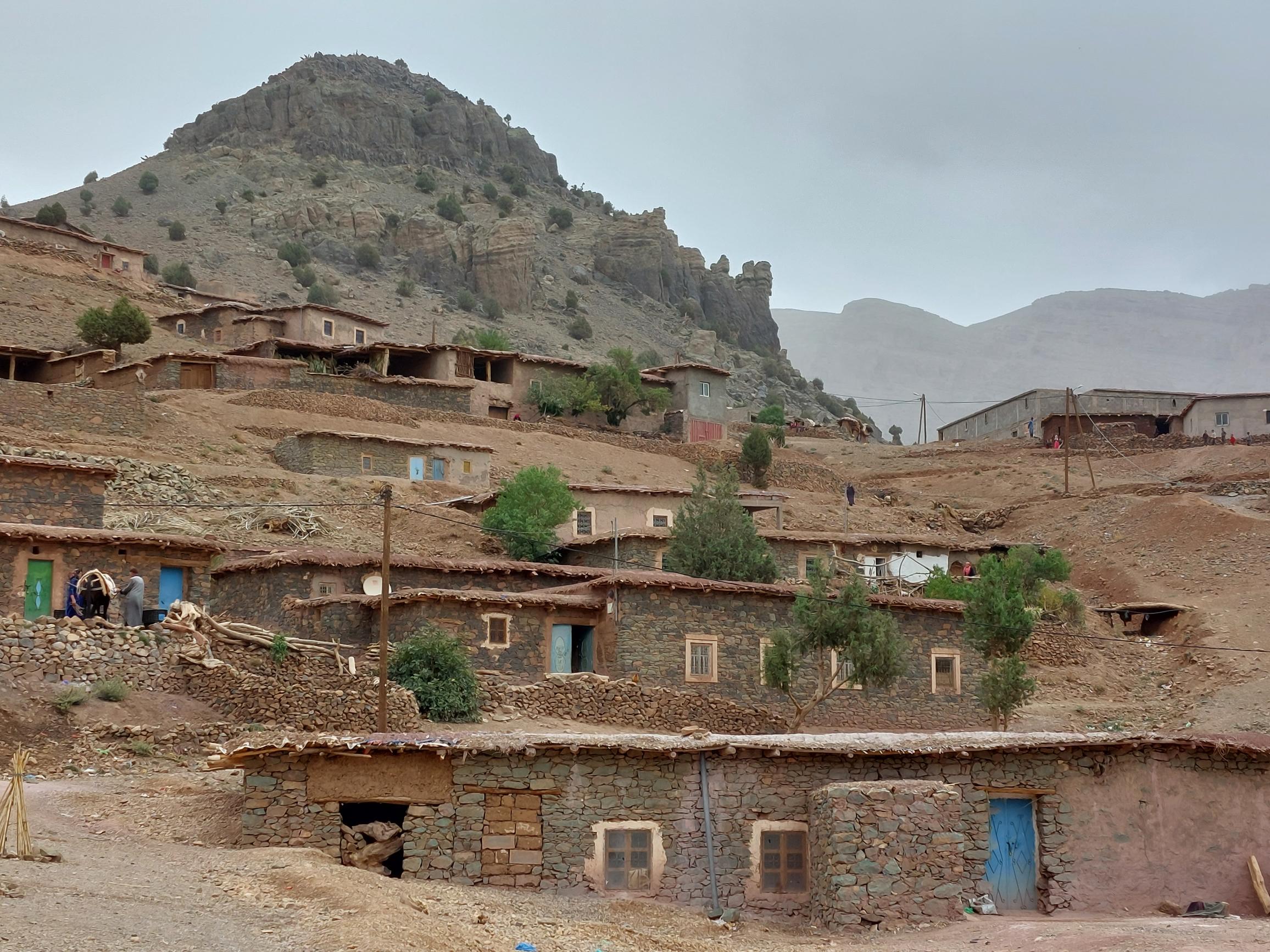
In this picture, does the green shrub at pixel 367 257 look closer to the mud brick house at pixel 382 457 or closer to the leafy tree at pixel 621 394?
the leafy tree at pixel 621 394

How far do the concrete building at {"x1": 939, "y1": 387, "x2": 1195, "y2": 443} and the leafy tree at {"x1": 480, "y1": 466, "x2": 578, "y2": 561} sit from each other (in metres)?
34.5

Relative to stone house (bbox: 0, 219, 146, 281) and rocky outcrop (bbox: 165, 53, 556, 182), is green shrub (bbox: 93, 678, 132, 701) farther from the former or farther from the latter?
rocky outcrop (bbox: 165, 53, 556, 182)

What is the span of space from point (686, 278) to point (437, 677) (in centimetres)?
9437

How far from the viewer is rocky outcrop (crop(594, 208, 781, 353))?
115 metres

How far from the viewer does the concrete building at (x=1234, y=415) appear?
65.6m

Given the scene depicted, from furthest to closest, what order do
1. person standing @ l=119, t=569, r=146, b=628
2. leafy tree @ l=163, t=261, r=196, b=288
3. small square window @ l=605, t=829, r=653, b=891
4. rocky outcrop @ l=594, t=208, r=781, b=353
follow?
rocky outcrop @ l=594, t=208, r=781, b=353
leafy tree @ l=163, t=261, r=196, b=288
person standing @ l=119, t=569, r=146, b=628
small square window @ l=605, t=829, r=653, b=891

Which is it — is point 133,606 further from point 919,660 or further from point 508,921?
point 919,660

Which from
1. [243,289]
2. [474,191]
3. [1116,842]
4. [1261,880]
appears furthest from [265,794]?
[474,191]

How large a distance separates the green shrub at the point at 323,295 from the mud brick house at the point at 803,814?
70479 millimetres

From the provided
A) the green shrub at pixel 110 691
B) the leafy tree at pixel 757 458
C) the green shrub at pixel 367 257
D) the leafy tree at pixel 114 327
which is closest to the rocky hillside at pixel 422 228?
the green shrub at pixel 367 257

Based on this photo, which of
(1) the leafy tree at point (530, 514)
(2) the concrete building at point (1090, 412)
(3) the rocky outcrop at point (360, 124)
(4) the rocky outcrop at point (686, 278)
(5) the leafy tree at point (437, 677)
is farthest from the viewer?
(3) the rocky outcrop at point (360, 124)

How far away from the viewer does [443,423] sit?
52.5 meters

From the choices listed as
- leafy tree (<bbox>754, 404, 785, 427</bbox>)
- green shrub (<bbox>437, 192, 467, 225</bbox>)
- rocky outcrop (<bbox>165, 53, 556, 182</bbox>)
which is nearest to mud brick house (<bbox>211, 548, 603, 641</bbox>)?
leafy tree (<bbox>754, 404, 785, 427</bbox>)

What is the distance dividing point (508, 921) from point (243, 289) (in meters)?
75.8
